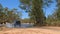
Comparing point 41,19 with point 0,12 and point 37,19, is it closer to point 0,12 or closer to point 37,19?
point 37,19

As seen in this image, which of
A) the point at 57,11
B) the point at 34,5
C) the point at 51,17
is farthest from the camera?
the point at 51,17

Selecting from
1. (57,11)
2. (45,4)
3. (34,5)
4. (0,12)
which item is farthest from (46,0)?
(0,12)

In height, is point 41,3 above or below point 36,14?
above

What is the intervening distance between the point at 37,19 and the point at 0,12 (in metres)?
9.90

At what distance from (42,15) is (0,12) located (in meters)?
11.1

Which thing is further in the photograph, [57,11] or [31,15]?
[57,11]

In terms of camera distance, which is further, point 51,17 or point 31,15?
point 51,17

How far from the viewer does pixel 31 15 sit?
42219 mm

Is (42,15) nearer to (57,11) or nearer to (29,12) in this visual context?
(29,12)

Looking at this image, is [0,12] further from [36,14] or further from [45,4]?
[45,4]

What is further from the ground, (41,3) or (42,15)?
(41,3)

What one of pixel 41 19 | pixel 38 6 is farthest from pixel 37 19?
pixel 38 6

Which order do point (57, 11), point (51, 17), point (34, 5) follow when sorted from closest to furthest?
point (34, 5), point (57, 11), point (51, 17)

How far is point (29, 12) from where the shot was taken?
41.9 metres
